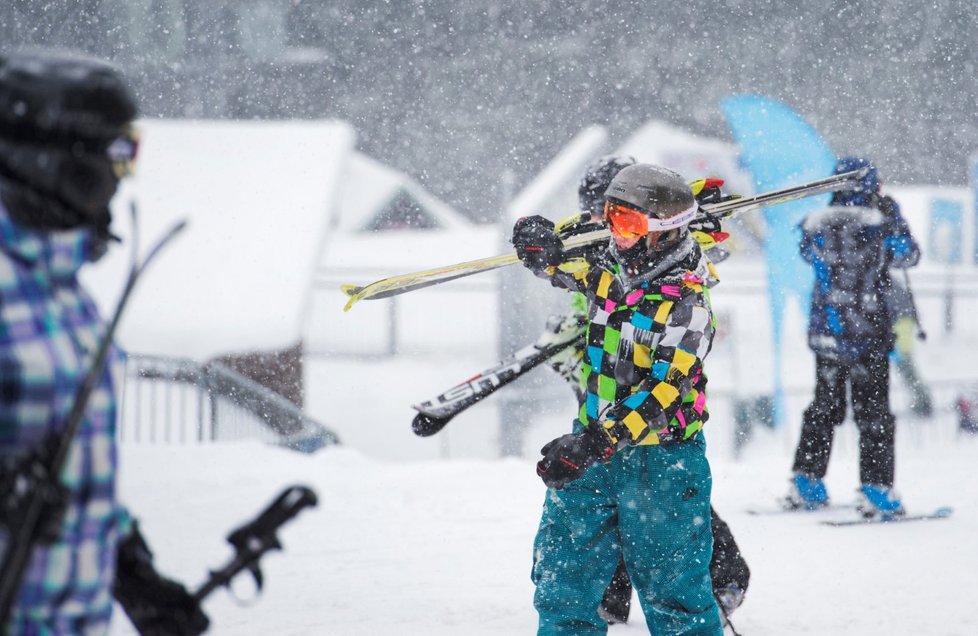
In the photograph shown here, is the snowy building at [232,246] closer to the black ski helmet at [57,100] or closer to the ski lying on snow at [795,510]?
the ski lying on snow at [795,510]

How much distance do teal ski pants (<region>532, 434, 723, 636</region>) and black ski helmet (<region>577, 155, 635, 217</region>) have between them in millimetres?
1192

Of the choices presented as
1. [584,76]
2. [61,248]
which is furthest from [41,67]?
[584,76]

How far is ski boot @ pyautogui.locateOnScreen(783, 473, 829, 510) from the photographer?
16.9ft

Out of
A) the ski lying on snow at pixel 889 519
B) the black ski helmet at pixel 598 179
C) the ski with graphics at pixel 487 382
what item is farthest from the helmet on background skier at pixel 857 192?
the ski with graphics at pixel 487 382

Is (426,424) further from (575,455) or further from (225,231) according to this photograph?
(225,231)

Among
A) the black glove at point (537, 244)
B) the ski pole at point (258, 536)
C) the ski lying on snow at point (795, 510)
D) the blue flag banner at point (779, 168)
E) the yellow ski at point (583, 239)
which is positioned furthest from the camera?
the blue flag banner at point (779, 168)

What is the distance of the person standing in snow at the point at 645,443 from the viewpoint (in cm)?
248

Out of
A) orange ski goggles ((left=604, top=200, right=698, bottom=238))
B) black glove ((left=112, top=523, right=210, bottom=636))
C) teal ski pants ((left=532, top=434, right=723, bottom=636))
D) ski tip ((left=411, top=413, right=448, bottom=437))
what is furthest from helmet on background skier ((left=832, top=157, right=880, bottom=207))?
black glove ((left=112, top=523, right=210, bottom=636))

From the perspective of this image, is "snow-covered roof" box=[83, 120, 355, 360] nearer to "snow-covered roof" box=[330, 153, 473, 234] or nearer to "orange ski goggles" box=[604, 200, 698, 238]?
"snow-covered roof" box=[330, 153, 473, 234]

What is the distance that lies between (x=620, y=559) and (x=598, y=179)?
1349mm

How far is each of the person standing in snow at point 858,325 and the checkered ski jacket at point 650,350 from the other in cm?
261

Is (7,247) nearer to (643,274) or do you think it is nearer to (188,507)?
(643,274)

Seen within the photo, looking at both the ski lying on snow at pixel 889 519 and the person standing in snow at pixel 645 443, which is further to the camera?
the ski lying on snow at pixel 889 519

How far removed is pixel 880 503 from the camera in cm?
489
